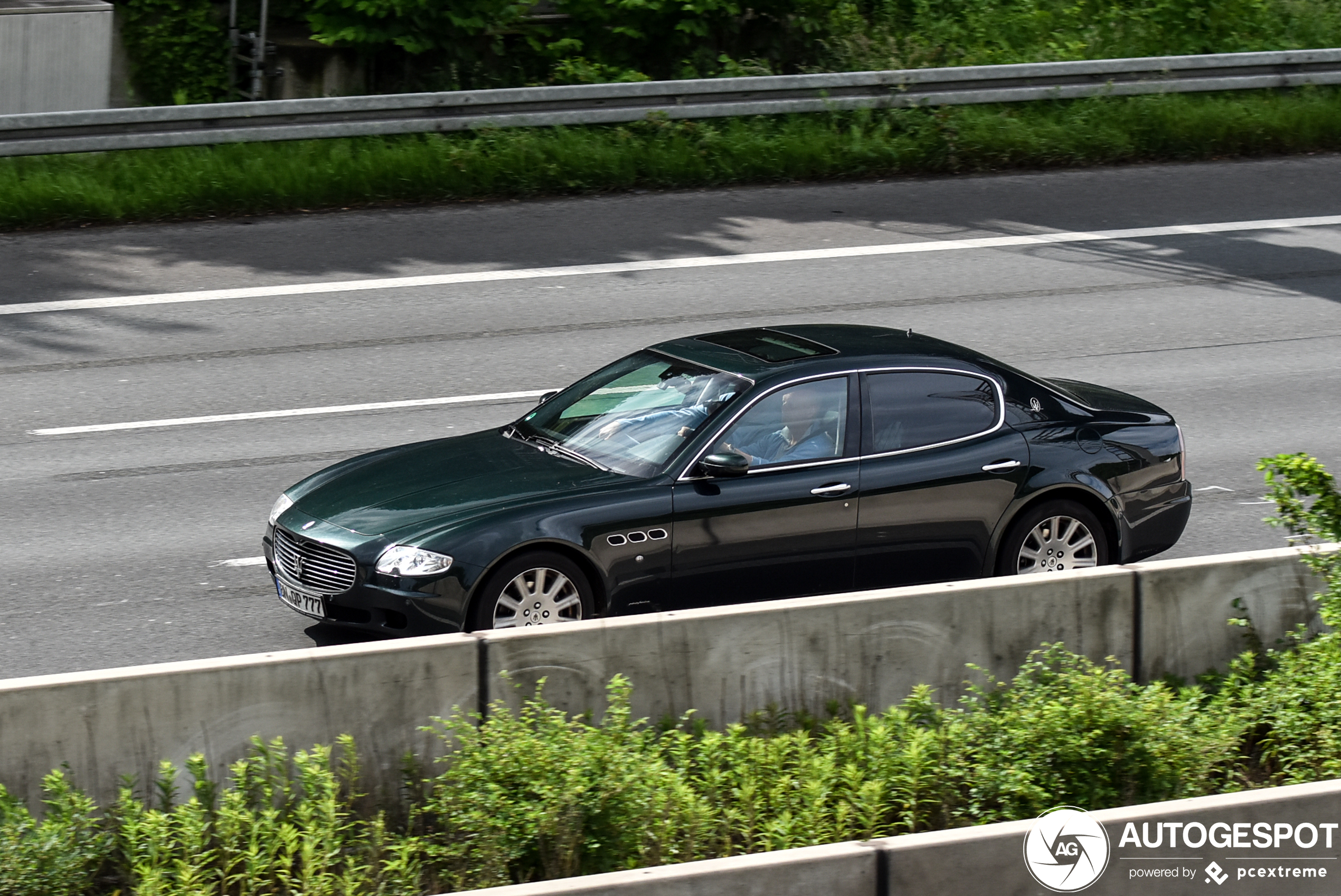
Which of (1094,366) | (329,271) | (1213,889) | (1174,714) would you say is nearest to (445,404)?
(329,271)

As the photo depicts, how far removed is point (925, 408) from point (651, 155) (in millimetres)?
9336

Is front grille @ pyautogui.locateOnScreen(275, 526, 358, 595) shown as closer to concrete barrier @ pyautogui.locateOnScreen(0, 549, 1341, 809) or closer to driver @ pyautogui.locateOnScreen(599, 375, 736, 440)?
concrete barrier @ pyautogui.locateOnScreen(0, 549, 1341, 809)

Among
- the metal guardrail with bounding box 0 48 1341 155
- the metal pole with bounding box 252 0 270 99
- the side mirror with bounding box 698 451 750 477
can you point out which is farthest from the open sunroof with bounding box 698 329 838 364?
the metal pole with bounding box 252 0 270 99

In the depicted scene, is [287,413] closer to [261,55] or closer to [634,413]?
[634,413]

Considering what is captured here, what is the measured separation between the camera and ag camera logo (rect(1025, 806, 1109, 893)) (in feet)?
17.1

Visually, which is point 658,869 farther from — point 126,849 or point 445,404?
point 445,404

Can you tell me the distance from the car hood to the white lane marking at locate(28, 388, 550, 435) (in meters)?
3.19

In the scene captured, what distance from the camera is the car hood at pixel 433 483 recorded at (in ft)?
25.2

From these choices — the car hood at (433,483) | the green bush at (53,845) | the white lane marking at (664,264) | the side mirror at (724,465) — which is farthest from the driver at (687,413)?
the white lane marking at (664,264)

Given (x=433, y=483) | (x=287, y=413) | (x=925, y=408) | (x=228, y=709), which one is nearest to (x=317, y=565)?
(x=433, y=483)

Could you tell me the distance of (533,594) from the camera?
24.8ft

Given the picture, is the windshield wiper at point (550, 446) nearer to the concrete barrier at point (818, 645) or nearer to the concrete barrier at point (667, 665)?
the concrete barrier at point (818, 645)

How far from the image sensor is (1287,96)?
19.7 metres

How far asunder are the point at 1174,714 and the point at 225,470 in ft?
21.2
